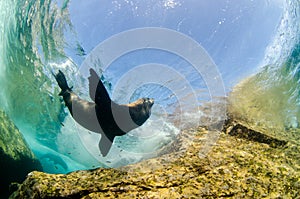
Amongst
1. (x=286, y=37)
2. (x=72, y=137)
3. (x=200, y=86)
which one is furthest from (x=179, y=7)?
(x=72, y=137)

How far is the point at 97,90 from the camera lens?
5.70 meters

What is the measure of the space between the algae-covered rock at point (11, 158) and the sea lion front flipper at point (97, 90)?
797 cm

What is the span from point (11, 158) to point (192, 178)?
1089 centimetres

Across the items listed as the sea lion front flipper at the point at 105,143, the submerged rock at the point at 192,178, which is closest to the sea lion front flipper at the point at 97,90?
the sea lion front flipper at the point at 105,143

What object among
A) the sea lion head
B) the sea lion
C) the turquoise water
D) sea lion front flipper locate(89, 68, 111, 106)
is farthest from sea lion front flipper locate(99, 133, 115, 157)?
the turquoise water

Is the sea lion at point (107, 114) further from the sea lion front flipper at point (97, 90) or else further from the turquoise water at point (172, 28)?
the turquoise water at point (172, 28)

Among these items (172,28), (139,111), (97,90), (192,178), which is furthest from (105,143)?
(172,28)

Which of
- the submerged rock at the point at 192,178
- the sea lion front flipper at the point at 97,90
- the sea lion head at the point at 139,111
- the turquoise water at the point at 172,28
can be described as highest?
the turquoise water at the point at 172,28

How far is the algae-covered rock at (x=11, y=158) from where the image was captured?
1095cm

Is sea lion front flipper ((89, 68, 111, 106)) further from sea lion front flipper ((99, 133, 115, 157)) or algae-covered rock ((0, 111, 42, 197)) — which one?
algae-covered rock ((0, 111, 42, 197))

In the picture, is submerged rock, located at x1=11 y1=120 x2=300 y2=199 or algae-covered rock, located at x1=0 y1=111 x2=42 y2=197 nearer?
submerged rock, located at x1=11 y1=120 x2=300 y2=199

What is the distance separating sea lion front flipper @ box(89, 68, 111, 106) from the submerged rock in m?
1.86

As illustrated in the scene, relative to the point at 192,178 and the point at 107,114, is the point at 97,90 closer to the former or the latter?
the point at 107,114

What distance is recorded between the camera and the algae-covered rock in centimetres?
1095
